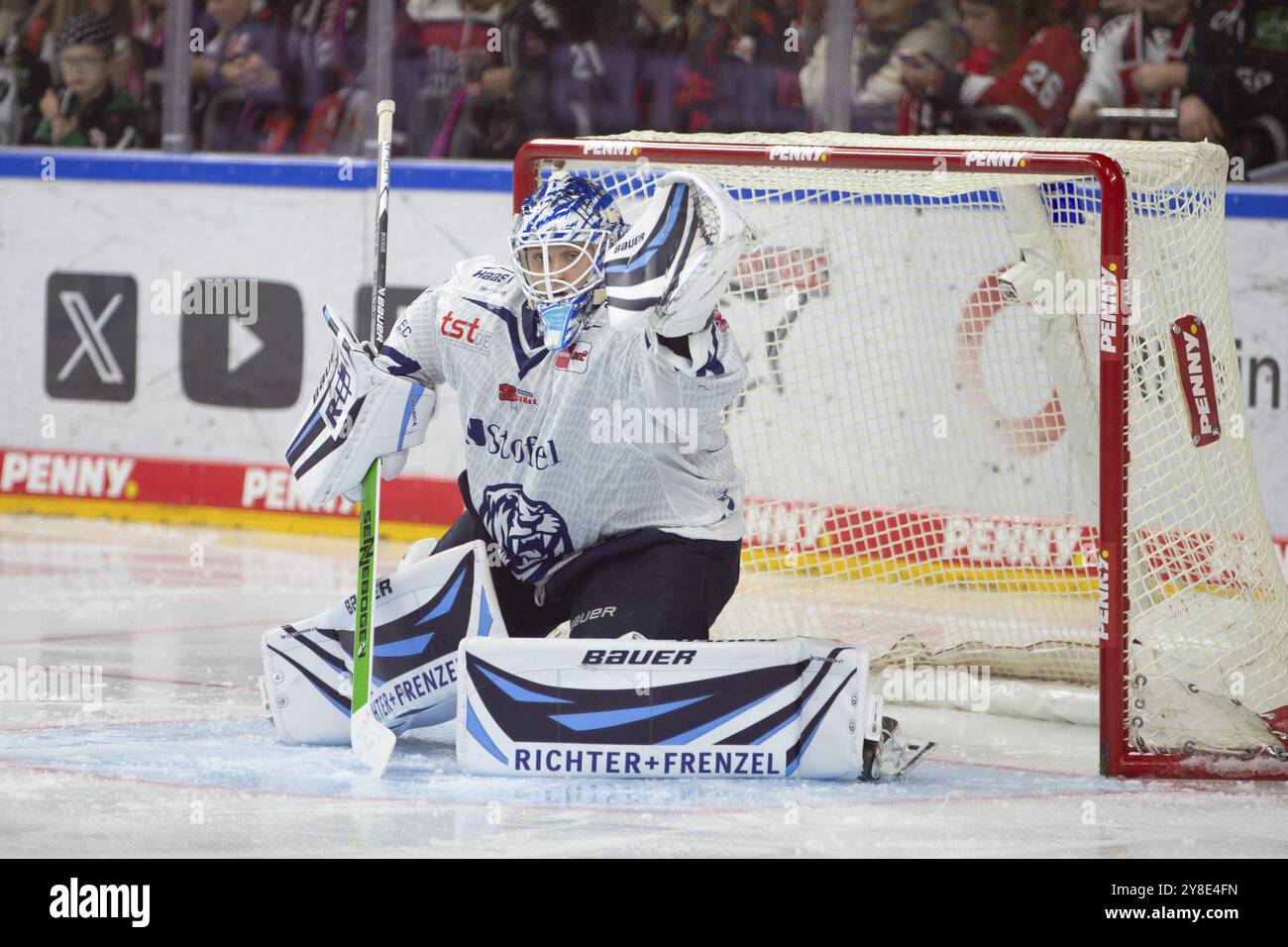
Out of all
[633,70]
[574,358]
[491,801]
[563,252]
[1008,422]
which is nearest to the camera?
[491,801]

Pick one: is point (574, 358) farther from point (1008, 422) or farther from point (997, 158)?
point (1008, 422)

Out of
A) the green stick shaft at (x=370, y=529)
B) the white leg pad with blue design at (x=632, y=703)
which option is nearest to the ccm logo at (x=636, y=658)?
the white leg pad with blue design at (x=632, y=703)

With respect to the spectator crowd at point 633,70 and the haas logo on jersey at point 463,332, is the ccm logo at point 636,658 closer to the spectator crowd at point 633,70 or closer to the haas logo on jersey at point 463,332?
the haas logo on jersey at point 463,332

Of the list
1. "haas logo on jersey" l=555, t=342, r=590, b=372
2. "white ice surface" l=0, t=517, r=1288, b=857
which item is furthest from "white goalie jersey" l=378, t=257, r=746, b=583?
"white ice surface" l=0, t=517, r=1288, b=857

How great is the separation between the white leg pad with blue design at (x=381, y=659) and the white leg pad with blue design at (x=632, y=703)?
10.6 inches

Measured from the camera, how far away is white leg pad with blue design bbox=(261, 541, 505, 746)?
3795 mm

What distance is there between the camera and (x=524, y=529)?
3.87m

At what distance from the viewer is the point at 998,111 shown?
20.8 feet

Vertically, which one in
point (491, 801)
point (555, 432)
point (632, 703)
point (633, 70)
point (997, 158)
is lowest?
point (491, 801)

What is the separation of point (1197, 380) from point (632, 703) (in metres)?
1.28

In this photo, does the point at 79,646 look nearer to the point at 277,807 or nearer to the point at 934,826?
the point at 277,807

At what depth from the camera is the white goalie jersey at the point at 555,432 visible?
3734 millimetres

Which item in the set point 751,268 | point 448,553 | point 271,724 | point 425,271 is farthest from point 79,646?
point 425,271

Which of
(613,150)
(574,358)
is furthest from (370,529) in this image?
(613,150)
